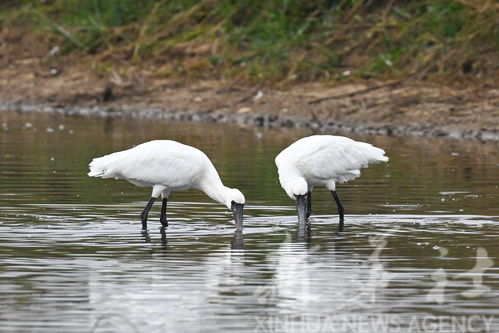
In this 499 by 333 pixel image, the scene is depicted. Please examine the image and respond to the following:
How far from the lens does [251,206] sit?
15742 mm

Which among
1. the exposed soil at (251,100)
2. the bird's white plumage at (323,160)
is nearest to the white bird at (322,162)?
the bird's white plumage at (323,160)

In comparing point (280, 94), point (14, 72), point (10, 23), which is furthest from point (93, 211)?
point (10, 23)

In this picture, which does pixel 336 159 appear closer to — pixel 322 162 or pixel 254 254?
pixel 322 162

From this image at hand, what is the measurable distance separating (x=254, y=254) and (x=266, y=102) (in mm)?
15586

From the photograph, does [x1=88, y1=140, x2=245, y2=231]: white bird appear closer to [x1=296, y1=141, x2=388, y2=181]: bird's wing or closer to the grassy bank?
[x1=296, y1=141, x2=388, y2=181]: bird's wing

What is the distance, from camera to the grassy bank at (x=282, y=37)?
88.0 ft

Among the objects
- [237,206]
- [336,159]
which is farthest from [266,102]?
[237,206]

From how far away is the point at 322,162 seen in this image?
15.6 m

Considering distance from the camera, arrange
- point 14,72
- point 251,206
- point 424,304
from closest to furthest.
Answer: point 424,304, point 251,206, point 14,72

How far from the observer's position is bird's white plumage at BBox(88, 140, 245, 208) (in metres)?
14.6

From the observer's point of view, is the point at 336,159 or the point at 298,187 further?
the point at 336,159

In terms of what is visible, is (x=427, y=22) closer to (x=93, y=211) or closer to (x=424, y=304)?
(x=93, y=211)

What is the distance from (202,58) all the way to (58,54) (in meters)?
4.42

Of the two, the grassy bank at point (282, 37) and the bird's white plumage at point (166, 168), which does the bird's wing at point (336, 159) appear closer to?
the bird's white plumage at point (166, 168)
